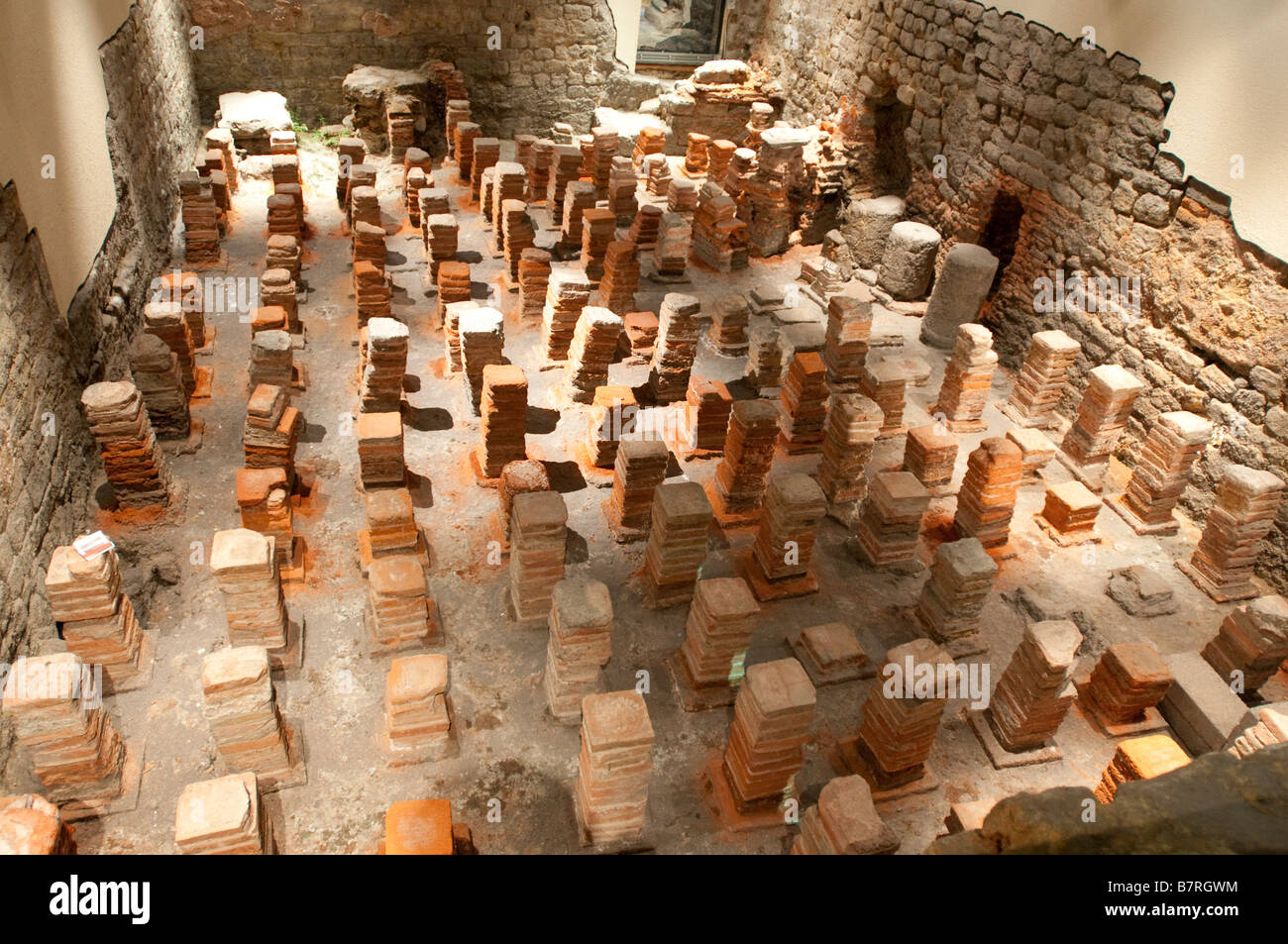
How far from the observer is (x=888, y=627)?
243 inches

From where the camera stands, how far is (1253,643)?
584cm

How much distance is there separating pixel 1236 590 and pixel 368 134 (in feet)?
40.5

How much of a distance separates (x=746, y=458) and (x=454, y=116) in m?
9.01

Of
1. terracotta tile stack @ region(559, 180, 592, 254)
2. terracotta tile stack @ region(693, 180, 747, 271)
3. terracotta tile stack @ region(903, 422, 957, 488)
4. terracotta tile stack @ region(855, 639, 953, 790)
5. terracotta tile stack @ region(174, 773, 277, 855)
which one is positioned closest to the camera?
terracotta tile stack @ region(174, 773, 277, 855)

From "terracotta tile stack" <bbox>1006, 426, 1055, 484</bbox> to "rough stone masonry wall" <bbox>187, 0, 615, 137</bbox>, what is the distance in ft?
34.0

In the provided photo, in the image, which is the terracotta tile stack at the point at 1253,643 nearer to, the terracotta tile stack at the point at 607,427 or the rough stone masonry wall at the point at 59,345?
the terracotta tile stack at the point at 607,427

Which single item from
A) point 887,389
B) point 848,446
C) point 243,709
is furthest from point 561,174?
point 243,709

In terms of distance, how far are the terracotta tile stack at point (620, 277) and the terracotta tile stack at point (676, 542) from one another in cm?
381

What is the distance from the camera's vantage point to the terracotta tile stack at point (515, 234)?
32.0 feet

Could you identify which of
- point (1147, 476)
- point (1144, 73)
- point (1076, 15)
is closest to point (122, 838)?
point (1147, 476)

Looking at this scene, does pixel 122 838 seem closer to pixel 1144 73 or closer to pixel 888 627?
pixel 888 627

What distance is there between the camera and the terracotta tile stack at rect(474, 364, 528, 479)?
6816 millimetres

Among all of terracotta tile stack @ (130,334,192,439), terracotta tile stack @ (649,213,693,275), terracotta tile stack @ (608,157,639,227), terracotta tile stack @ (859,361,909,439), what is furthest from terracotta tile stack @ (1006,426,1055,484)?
terracotta tile stack @ (130,334,192,439)

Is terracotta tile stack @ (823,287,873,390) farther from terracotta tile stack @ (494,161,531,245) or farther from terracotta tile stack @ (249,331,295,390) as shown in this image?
terracotta tile stack @ (249,331,295,390)
